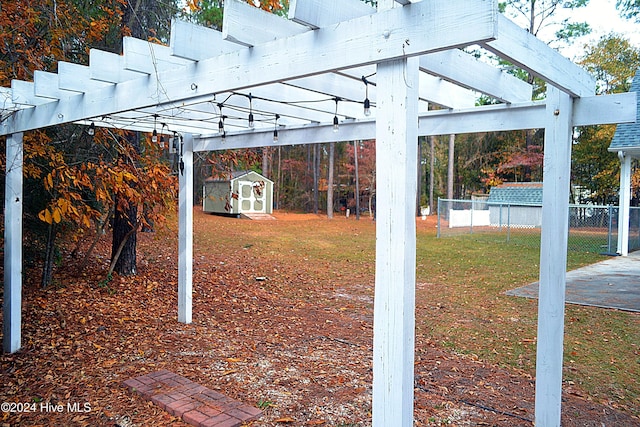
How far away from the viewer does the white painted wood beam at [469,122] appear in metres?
2.55

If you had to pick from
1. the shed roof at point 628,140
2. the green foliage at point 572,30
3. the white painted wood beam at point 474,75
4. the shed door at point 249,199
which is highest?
the green foliage at point 572,30

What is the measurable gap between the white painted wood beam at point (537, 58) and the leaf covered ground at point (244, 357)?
2.14 metres

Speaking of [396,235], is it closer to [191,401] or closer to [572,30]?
[191,401]

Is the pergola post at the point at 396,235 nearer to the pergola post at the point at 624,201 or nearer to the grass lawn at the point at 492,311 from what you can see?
the grass lawn at the point at 492,311

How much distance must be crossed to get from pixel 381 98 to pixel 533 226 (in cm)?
1687

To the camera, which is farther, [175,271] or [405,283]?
[175,271]

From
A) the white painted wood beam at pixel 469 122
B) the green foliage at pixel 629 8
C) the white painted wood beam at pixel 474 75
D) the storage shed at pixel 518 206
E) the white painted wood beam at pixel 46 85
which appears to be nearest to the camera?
the white painted wood beam at pixel 474 75

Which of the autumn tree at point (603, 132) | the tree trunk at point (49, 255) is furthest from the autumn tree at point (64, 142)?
the autumn tree at point (603, 132)

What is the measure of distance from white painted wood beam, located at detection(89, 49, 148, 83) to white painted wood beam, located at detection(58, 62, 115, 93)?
0.16 metres

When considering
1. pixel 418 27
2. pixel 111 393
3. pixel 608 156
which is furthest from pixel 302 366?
pixel 608 156

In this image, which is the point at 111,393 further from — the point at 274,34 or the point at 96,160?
the point at 96,160

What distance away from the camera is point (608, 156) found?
19.2m

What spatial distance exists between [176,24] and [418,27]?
4.32 feet

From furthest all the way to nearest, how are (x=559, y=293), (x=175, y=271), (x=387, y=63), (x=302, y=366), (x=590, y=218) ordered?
(x=590, y=218), (x=175, y=271), (x=302, y=366), (x=559, y=293), (x=387, y=63)
